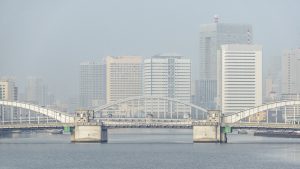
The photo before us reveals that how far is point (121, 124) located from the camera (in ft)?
483

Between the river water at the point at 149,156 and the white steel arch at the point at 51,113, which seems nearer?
the river water at the point at 149,156

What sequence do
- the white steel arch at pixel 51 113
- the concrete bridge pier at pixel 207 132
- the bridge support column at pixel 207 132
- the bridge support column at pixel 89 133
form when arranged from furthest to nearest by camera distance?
the white steel arch at pixel 51 113 < the bridge support column at pixel 89 133 < the bridge support column at pixel 207 132 < the concrete bridge pier at pixel 207 132

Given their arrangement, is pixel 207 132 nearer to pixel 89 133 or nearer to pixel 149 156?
pixel 89 133

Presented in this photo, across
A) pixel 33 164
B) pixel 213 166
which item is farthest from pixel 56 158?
pixel 213 166

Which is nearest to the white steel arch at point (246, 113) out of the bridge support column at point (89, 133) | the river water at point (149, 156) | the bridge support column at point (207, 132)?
the bridge support column at point (207, 132)

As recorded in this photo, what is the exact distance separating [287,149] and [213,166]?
27708 millimetres

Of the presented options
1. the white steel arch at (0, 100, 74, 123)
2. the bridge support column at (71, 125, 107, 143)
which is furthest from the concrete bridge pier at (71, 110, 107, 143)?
the white steel arch at (0, 100, 74, 123)

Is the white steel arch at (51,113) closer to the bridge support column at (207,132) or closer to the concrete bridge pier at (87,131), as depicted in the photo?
the concrete bridge pier at (87,131)

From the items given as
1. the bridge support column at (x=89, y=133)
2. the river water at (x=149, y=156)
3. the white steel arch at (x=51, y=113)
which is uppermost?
the white steel arch at (x=51, y=113)

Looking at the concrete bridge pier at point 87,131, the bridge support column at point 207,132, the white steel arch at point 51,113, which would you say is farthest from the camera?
the white steel arch at point 51,113

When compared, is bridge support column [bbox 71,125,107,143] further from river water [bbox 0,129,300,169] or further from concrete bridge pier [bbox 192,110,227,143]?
concrete bridge pier [bbox 192,110,227,143]

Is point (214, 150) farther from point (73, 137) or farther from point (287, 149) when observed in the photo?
point (73, 137)

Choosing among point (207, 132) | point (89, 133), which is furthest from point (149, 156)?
point (89, 133)

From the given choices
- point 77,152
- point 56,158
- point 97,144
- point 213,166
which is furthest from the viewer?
point 97,144
